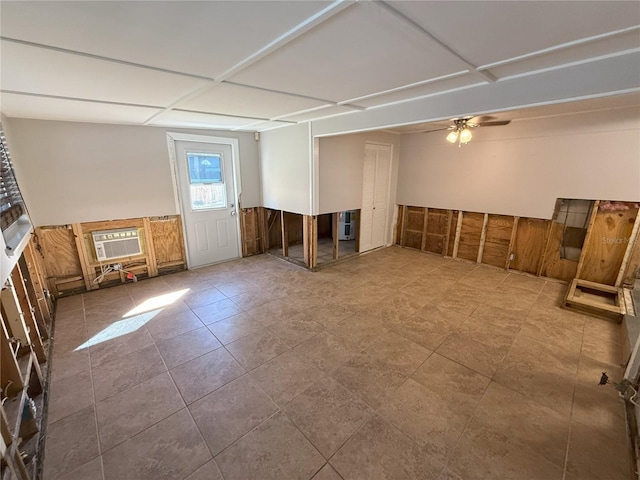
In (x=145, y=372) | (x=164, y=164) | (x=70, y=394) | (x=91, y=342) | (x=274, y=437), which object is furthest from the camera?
(x=164, y=164)

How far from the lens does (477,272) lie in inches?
178

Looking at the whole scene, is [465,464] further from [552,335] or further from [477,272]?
[477,272]

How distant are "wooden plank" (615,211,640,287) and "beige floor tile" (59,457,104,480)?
19.1 feet

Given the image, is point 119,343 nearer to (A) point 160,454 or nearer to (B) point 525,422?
(A) point 160,454

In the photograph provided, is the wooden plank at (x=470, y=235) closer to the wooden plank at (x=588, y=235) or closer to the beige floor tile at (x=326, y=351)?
the wooden plank at (x=588, y=235)

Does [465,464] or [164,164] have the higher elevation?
[164,164]

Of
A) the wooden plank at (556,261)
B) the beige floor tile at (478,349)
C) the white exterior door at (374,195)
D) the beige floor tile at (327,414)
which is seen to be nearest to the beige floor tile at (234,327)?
the beige floor tile at (327,414)

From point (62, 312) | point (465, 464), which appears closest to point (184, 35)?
point (465, 464)

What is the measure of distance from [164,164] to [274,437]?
403 centimetres

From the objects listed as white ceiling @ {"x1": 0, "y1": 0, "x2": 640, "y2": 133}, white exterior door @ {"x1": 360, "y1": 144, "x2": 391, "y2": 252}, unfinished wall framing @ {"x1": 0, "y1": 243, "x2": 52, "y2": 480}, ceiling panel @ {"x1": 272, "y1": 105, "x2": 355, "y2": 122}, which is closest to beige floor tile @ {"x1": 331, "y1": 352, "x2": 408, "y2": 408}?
unfinished wall framing @ {"x1": 0, "y1": 243, "x2": 52, "y2": 480}

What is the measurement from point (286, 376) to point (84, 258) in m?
3.48

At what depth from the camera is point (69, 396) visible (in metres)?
2.07

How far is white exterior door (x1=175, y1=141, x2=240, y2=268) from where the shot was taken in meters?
4.36

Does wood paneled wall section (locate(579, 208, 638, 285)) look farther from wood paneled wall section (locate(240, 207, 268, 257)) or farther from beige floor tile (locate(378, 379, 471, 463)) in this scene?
wood paneled wall section (locate(240, 207, 268, 257))
